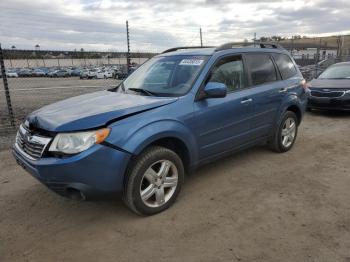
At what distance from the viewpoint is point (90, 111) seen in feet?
11.5

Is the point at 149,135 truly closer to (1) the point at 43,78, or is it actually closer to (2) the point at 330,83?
(2) the point at 330,83

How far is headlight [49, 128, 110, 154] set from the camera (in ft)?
10.3

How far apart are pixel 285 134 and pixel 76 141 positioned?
3.84m

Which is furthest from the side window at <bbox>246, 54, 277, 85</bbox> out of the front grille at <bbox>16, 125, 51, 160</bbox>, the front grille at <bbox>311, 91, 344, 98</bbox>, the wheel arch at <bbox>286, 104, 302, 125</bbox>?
the front grille at <bbox>311, 91, 344, 98</bbox>

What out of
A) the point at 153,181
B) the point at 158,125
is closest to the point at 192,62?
the point at 158,125

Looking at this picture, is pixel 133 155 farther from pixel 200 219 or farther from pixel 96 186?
pixel 200 219

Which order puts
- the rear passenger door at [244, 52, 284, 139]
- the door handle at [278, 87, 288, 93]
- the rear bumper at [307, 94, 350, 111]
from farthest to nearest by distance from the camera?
the rear bumper at [307, 94, 350, 111], the door handle at [278, 87, 288, 93], the rear passenger door at [244, 52, 284, 139]

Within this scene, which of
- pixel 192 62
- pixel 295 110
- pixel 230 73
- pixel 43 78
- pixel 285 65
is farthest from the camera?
pixel 43 78

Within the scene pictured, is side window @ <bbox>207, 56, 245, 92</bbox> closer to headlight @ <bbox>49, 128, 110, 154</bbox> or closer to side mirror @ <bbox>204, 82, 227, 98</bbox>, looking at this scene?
side mirror @ <bbox>204, 82, 227, 98</bbox>

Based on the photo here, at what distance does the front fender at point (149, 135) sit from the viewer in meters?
3.25

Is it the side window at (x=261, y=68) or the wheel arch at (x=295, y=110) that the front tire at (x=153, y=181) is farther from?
the wheel arch at (x=295, y=110)

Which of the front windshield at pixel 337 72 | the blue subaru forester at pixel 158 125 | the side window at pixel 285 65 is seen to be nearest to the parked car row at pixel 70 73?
the front windshield at pixel 337 72

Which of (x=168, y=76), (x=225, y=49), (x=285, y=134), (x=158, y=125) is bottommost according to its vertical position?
(x=285, y=134)

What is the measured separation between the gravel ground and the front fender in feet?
2.59
